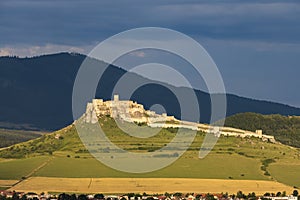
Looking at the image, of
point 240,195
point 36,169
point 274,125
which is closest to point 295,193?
point 240,195

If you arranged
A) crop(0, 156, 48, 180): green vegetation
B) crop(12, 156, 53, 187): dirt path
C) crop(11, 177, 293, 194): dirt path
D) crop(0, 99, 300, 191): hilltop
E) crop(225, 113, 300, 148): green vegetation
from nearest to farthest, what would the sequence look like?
crop(11, 177, 293, 194): dirt path, crop(12, 156, 53, 187): dirt path, crop(0, 156, 48, 180): green vegetation, crop(0, 99, 300, 191): hilltop, crop(225, 113, 300, 148): green vegetation

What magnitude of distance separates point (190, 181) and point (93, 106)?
107 feet

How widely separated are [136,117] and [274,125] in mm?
31479

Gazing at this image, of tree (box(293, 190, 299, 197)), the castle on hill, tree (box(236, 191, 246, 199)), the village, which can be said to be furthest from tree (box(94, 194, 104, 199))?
A: the castle on hill

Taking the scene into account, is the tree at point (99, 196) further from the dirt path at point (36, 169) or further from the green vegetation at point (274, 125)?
the green vegetation at point (274, 125)

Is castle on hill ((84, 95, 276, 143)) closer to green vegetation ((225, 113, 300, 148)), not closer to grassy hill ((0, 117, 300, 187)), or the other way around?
grassy hill ((0, 117, 300, 187))

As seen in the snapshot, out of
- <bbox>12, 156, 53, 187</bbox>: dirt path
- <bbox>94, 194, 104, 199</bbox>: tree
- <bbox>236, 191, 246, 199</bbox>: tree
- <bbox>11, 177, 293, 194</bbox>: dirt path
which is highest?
<bbox>12, 156, 53, 187</bbox>: dirt path

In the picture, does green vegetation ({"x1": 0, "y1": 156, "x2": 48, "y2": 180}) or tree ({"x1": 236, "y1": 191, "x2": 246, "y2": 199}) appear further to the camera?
green vegetation ({"x1": 0, "y1": 156, "x2": 48, "y2": 180})

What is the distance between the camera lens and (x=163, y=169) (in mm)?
122125

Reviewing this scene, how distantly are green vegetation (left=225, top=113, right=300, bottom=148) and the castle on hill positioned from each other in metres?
9.74

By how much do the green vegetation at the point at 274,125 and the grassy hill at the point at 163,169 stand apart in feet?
47.7

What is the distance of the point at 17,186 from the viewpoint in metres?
111

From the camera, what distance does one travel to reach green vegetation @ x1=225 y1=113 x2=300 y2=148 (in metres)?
160

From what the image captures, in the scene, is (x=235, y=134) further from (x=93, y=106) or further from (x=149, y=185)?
(x=149, y=185)
